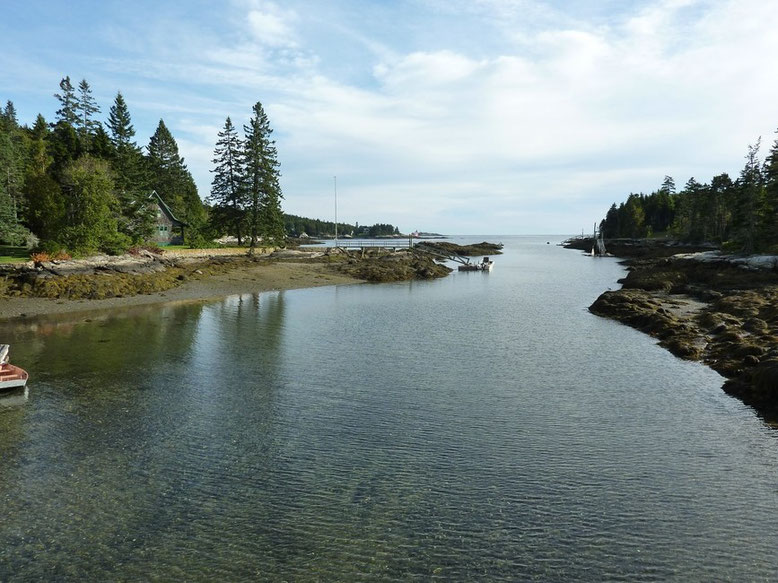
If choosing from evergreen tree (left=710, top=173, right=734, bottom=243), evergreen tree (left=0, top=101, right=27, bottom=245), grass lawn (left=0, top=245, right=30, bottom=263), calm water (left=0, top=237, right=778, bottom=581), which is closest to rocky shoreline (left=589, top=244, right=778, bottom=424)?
calm water (left=0, top=237, right=778, bottom=581)

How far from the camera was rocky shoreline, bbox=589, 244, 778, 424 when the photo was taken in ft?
64.4

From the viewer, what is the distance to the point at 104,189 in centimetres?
4841

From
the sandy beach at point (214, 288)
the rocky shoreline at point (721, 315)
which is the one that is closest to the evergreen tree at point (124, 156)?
the sandy beach at point (214, 288)

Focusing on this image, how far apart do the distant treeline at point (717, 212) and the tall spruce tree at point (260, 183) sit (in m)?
63.4

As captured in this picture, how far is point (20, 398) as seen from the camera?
17891mm

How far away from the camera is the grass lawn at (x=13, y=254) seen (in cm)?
4151

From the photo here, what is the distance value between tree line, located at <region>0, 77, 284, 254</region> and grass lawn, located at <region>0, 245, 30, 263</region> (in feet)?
3.41

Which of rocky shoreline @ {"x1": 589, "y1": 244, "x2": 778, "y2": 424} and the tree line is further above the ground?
the tree line

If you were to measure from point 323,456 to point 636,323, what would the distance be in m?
28.4

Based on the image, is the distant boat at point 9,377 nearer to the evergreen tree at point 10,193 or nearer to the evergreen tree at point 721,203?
the evergreen tree at point 10,193

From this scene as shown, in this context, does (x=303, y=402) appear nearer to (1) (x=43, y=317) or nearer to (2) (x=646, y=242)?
(1) (x=43, y=317)

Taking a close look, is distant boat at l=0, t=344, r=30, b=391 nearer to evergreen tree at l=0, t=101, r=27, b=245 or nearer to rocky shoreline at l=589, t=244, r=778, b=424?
rocky shoreline at l=589, t=244, r=778, b=424

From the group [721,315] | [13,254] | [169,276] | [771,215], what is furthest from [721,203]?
[13,254]

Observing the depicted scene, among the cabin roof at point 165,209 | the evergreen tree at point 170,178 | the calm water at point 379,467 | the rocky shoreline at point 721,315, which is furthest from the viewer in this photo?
the evergreen tree at point 170,178
